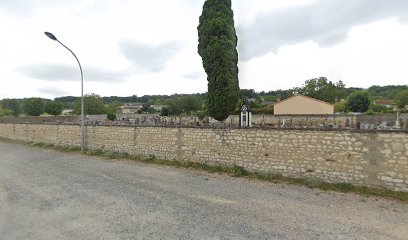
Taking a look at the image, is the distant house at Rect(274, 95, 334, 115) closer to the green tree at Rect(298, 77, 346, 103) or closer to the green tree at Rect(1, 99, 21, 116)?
the green tree at Rect(298, 77, 346, 103)

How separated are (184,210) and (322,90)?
5916 cm

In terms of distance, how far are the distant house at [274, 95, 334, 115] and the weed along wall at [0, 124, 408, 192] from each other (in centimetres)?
3139

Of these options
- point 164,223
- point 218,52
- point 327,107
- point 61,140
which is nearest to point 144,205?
point 164,223

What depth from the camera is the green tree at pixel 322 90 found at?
5678 cm

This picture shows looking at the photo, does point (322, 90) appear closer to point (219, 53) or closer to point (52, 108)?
point (219, 53)

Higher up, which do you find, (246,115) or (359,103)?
(359,103)

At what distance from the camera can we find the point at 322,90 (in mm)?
57438

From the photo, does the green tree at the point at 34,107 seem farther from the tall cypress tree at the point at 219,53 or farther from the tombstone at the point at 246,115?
the tombstone at the point at 246,115

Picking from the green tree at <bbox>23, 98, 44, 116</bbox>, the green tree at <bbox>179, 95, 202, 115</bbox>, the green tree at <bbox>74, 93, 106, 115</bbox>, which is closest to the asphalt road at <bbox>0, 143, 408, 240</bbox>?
the green tree at <bbox>179, 95, 202, 115</bbox>

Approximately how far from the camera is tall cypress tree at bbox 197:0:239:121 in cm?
1534

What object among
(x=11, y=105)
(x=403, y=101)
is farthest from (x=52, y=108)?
(x=403, y=101)

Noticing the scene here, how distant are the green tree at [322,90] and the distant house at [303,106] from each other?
18.6 metres

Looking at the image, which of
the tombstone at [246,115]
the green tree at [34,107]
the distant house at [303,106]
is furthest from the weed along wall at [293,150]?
the green tree at [34,107]

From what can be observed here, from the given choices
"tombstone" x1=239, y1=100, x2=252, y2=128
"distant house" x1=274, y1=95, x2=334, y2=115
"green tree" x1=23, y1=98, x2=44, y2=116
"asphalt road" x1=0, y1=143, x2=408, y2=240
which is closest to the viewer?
"asphalt road" x1=0, y1=143, x2=408, y2=240
